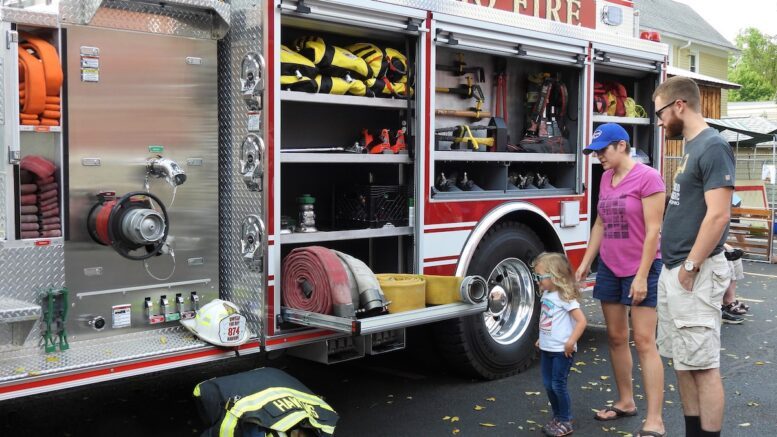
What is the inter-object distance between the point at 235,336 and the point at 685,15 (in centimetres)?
3299

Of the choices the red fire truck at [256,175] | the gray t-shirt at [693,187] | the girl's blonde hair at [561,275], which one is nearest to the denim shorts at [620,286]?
the girl's blonde hair at [561,275]

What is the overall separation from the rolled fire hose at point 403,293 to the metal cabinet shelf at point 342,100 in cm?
109

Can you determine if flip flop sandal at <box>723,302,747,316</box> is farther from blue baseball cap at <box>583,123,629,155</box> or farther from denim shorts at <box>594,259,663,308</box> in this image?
blue baseball cap at <box>583,123,629,155</box>

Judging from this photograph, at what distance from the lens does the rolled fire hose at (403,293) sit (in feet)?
16.6

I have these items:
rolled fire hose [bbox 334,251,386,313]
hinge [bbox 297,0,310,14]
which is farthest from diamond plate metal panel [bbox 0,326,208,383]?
hinge [bbox 297,0,310,14]

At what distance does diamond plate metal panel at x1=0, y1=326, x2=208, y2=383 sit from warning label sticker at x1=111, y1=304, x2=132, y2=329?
65 millimetres

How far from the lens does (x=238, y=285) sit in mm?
4934

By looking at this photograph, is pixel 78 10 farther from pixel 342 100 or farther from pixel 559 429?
pixel 559 429

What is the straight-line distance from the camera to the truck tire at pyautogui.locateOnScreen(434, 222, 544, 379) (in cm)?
600

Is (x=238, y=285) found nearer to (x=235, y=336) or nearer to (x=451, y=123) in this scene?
(x=235, y=336)

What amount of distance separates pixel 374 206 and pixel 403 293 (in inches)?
28.7

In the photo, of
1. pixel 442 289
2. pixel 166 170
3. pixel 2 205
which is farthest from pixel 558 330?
pixel 2 205

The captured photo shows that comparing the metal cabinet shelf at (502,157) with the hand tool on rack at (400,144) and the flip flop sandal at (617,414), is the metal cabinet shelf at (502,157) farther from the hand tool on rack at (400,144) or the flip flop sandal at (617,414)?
the flip flop sandal at (617,414)

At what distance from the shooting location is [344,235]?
17.3 ft
